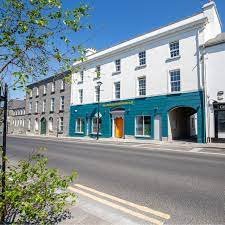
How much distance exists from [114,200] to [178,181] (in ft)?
8.47

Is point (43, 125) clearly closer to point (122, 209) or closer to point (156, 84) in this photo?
point (156, 84)

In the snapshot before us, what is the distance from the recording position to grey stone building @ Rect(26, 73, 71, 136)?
36.4 m

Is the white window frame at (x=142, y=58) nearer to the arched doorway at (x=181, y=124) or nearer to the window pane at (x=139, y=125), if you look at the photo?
the window pane at (x=139, y=125)

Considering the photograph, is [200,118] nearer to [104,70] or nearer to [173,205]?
[104,70]

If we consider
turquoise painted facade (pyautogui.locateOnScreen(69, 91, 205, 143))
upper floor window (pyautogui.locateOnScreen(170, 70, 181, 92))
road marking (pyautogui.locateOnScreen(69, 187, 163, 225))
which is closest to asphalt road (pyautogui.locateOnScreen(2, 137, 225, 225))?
road marking (pyautogui.locateOnScreen(69, 187, 163, 225))

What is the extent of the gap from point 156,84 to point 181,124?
5.13 m

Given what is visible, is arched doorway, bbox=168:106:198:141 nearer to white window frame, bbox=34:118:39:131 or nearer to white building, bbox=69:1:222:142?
white building, bbox=69:1:222:142

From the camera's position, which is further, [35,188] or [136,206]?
[136,206]

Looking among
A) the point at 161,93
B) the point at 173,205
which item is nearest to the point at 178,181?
the point at 173,205

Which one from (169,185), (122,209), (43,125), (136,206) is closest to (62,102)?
(43,125)

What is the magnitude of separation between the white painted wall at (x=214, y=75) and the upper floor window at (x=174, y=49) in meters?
3.18

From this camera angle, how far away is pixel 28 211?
10.5 feet

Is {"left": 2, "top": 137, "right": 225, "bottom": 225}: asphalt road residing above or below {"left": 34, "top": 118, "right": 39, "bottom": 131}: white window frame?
below

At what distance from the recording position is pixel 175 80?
898 inches
